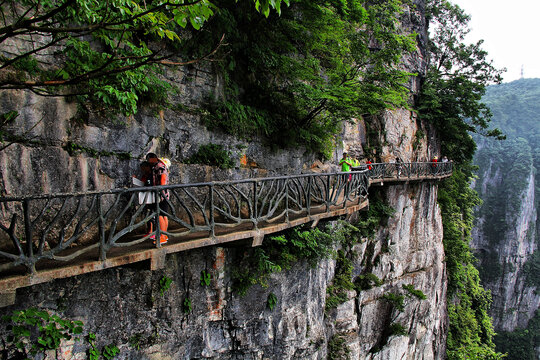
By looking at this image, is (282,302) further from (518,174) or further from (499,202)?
(518,174)

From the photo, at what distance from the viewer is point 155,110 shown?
5.36 metres

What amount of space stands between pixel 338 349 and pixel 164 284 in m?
6.87

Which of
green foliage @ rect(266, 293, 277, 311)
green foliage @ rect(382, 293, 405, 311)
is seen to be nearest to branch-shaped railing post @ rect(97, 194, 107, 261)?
green foliage @ rect(266, 293, 277, 311)

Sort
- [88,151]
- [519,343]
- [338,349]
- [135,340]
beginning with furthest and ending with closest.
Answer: [519,343] → [338,349] → [135,340] → [88,151]

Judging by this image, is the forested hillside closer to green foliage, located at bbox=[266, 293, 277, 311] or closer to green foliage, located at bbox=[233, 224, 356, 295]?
green foliage, located at bbox=[233, 224, 356, 295]

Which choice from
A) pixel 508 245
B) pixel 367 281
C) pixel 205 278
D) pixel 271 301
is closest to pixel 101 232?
pixel 205 278

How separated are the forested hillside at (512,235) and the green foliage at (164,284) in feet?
151

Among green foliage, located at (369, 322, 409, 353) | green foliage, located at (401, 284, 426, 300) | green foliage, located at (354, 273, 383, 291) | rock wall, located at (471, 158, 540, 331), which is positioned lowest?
rock wall, located at (471, 158, 540, 331)

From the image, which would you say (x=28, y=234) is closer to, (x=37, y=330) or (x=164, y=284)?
(x=37, y=330)

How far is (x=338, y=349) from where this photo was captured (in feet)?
30.5

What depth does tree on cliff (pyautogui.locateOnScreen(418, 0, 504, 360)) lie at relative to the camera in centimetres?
1795

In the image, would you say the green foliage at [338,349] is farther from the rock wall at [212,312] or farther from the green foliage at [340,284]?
the green foliage at [340,284]

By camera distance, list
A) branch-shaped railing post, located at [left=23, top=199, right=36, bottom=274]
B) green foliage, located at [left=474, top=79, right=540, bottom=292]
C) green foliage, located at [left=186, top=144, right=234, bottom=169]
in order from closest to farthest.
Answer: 1. branch-shaped railing post, located at [left=23, top=199, right=36, bottom=274]
2. green foliage, located at [left=186, top=144, right=234, bottom=169]
3. green foliage, located at [left=474, top=79, right=540, bottom=292]

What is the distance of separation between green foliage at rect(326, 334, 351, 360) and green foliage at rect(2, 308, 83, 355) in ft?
24.3
